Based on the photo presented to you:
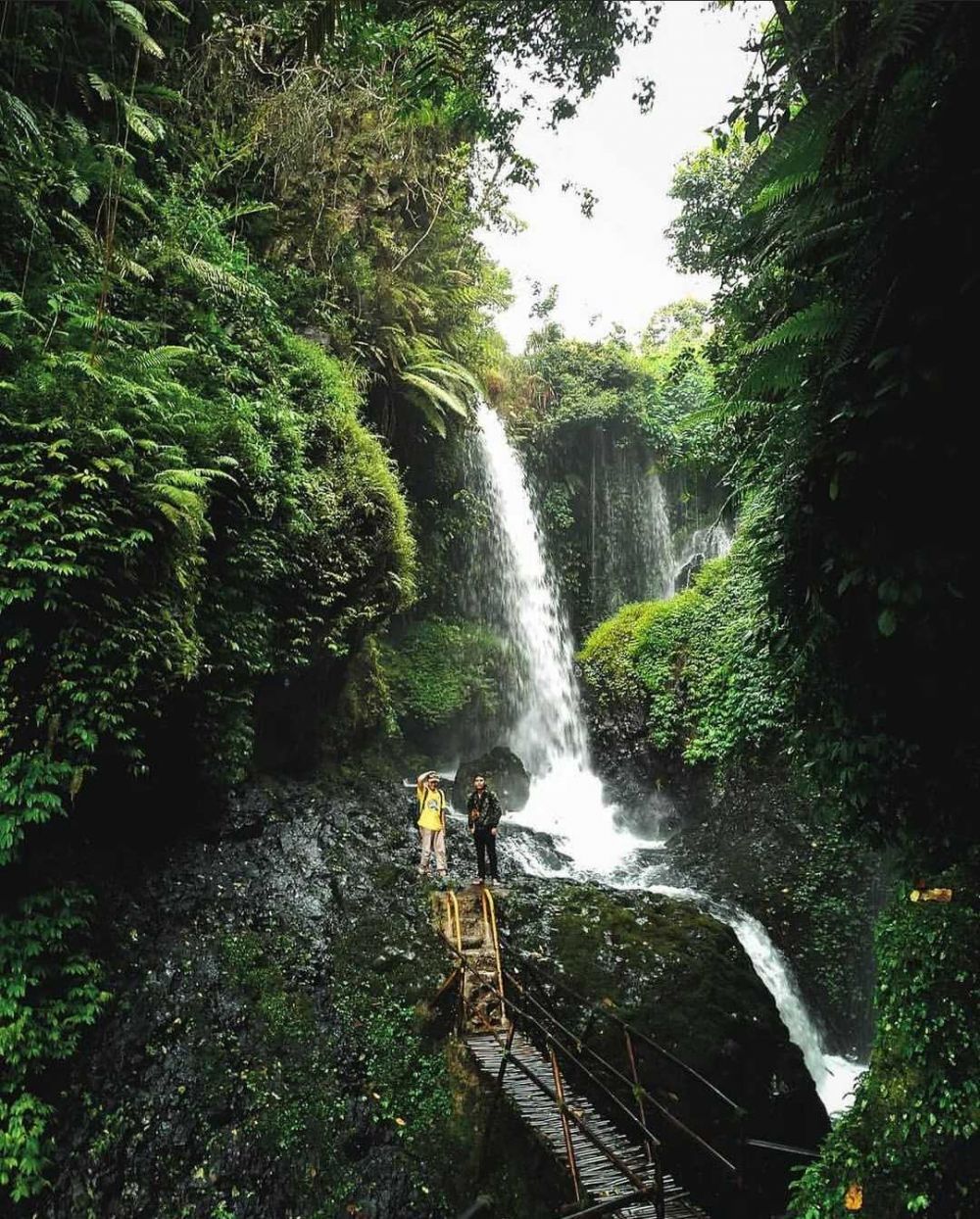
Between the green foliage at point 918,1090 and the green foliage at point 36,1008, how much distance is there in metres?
4.78

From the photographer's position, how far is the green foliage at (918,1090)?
12.3ft

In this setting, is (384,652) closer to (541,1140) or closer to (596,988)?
(596,988)

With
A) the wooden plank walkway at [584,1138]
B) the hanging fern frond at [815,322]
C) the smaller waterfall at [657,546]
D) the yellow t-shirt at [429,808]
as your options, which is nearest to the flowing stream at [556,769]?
the smaller waterfall at [657,546]

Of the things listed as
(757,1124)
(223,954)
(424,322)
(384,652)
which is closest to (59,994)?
(223,954)

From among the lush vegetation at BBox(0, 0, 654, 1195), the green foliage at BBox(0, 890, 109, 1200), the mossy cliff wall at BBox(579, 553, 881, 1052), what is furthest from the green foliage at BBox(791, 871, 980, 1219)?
the lush vegetation at BBox(0, 0, 654, 1195)

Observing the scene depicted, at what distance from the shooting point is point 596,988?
649cm

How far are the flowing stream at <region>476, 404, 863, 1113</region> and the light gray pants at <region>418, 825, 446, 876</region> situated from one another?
6.98ft

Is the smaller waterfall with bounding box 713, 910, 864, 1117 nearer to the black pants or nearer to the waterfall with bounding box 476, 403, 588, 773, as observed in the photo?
the black pants

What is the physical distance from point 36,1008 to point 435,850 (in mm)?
4054

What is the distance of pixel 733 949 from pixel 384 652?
8.49 m

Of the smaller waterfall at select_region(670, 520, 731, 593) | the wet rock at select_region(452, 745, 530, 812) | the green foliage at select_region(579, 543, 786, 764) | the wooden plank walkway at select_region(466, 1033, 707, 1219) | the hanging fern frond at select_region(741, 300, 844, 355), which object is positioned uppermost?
the smaller waterfall at select_region(670, 520, 731, 593)

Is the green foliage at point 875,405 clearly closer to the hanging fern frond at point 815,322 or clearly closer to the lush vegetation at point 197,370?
the hanging fern frond at point 815,322

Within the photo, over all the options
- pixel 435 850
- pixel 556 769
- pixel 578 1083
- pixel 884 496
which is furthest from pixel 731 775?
pixel 884 496

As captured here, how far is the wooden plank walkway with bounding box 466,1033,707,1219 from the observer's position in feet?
14.5
